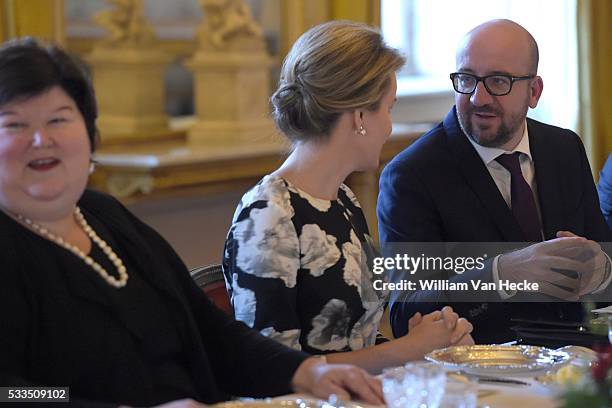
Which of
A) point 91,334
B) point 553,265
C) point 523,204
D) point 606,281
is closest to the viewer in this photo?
point 91,334

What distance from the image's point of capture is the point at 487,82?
10.4 ft

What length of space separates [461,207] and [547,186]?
0.28m

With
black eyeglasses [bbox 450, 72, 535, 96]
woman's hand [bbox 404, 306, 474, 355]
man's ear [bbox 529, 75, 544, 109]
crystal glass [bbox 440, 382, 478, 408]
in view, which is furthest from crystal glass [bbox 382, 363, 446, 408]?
man's ear [bbox 529, 75, 544, 109]

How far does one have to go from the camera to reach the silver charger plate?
2.09 meters

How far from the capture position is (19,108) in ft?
6.36

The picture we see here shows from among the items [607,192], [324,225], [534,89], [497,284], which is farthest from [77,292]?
[607,192]

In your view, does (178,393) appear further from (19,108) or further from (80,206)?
(19,108)

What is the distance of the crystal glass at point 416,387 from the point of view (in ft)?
5.74

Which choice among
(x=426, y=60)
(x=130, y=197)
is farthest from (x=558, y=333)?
(x=426, y=60)

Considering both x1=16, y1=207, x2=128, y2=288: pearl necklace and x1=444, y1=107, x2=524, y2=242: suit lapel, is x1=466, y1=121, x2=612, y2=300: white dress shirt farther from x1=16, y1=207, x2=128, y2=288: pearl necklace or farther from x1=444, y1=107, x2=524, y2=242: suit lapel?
x1=16, y1=207, x2=128, y2=288: pearl necklace

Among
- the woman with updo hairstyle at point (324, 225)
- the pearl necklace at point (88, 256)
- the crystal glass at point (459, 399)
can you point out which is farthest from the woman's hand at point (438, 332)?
the pearl necklace at point (88, 256)

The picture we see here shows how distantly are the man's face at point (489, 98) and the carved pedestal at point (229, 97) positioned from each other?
2001 millimetres

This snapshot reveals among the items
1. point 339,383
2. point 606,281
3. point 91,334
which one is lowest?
point 606,281

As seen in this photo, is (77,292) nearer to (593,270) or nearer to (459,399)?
(459,399)
